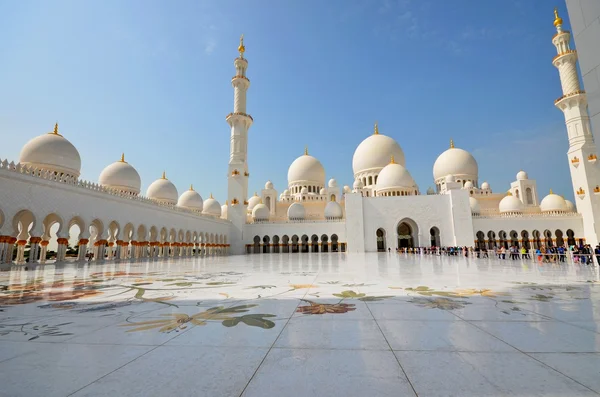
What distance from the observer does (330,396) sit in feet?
4.55

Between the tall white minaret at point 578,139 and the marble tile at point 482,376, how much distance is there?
31940 mm

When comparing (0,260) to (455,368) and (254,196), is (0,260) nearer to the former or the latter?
(455,368)

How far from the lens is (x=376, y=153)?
33875mm

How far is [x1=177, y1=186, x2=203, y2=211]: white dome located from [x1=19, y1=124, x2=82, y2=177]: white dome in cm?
1331

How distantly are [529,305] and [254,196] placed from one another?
36.0 m

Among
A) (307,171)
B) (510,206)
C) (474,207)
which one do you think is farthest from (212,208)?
(510,206)

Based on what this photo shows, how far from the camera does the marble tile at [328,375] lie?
1.43m

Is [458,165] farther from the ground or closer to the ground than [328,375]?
farther from the ground

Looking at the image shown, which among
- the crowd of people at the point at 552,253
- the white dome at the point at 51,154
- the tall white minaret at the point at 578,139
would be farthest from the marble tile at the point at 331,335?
the tall white minaret at the point at 578,139

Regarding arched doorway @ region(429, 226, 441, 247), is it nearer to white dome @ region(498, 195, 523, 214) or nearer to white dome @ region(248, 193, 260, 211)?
white dome @ region(498, 195, 523, 214)

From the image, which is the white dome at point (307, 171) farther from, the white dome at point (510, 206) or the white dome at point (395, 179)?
the white dome at point (510, 206)

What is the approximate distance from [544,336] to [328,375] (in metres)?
1.69

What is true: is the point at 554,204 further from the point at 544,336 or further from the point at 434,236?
the point at 544,336

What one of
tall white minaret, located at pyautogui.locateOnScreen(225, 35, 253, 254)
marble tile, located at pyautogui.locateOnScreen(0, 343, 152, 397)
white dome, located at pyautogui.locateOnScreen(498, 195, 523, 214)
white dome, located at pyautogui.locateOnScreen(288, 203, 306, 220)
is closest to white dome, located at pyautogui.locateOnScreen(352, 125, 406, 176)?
white dome, located at pyautogui.locateOnScreen(288, 203, 306, 220)
